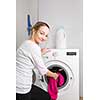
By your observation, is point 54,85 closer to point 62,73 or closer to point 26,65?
point 62,73

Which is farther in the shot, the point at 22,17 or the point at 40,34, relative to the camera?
the point at 22,17

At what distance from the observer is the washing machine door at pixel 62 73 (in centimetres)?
278

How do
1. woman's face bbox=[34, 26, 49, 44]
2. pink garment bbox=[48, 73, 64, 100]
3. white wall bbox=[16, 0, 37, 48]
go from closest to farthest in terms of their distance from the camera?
woman's face bbox=[34, 26, 49, 44] < pink garment bbox=[48, 73, 64, 100] < white wall bbox=[16, 0, 37, 48]

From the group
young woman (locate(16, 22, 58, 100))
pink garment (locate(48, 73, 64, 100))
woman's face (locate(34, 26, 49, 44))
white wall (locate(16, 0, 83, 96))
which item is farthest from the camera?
white wall (locate(16, 0, 83, 96))

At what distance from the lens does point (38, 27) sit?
2.01 metres

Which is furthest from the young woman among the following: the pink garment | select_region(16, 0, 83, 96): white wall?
select_region(16, 0, 83, 96): white wall

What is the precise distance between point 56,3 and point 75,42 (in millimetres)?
749

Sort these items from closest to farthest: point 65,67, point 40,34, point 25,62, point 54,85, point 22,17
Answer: point 25,62 → point 40,34 → point 54,85 → point 65,67 → point 22,17

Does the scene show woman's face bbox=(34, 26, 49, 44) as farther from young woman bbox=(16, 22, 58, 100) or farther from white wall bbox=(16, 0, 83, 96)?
white wall bbox=(16, 0, 83, 96)

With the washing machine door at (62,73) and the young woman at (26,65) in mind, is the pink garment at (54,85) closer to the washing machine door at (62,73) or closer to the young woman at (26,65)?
the washing machine door at (62,73)

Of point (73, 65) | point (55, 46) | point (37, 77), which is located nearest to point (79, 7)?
point (55, 46)

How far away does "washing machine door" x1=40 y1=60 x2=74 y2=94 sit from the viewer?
2777 mm

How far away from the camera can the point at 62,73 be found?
9.25ft

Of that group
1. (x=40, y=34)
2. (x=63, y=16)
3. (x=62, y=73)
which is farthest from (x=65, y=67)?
(x=63, y=16)
